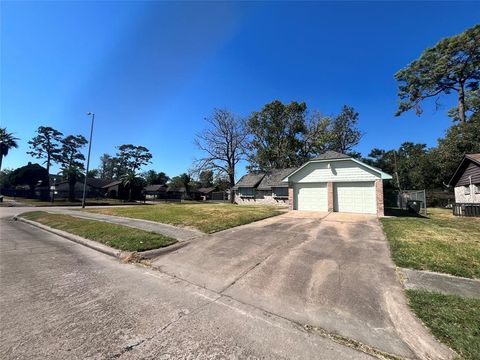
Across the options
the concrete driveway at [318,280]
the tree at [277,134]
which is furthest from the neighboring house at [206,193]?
the concrete driveway at [318,280]

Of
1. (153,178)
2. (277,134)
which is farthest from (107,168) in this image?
(277,134)

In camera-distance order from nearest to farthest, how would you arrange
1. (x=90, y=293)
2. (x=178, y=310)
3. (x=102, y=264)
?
(x=178, y=310)
(x=90, y=293)
(x=102, y=264)

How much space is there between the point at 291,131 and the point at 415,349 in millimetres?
38537

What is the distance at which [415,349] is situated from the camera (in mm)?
2871

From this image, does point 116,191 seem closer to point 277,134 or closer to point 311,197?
point 277,134

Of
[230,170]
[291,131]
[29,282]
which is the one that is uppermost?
[291,131]

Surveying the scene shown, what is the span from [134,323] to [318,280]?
345cm

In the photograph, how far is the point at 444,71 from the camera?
26.2 m

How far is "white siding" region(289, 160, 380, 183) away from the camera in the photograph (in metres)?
16.2

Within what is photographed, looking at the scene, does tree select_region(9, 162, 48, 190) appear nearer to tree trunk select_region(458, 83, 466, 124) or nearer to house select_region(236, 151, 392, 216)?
house select_region(236, 151, 392, 216)

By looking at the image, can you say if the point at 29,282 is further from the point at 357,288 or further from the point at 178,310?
the point at 357,288

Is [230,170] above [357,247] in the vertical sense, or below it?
above

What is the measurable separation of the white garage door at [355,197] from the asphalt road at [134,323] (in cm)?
1456

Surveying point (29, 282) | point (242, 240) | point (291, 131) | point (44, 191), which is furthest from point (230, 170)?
point (44, 191)
